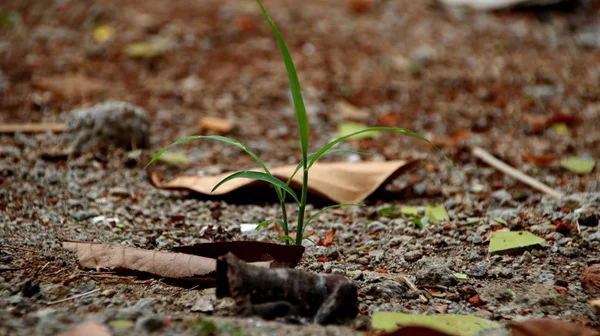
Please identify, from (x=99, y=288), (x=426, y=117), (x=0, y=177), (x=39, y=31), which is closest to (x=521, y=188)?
(x=426, y=117)

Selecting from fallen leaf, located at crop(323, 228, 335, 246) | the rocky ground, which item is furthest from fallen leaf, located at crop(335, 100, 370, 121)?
fallen leaf, located at crop(323, 228, 335, 246)

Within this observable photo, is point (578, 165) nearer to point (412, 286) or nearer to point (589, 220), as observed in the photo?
point (589, 220)

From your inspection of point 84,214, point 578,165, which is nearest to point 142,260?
point 84,214

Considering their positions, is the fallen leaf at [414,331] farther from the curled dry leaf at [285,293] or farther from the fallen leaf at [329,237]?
the fallen leaf at [329,237]

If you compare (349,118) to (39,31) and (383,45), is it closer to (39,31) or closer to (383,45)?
(383,45)

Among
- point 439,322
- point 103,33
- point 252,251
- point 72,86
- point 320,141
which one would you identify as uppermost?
point 103,33

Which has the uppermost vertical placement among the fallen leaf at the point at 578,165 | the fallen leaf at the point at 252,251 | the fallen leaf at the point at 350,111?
the fallen leaf at the point at 350,111

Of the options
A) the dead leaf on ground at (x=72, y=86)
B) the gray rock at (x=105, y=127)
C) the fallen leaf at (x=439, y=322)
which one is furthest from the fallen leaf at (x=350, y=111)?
the fallen leaf at (x=439, y=322)
